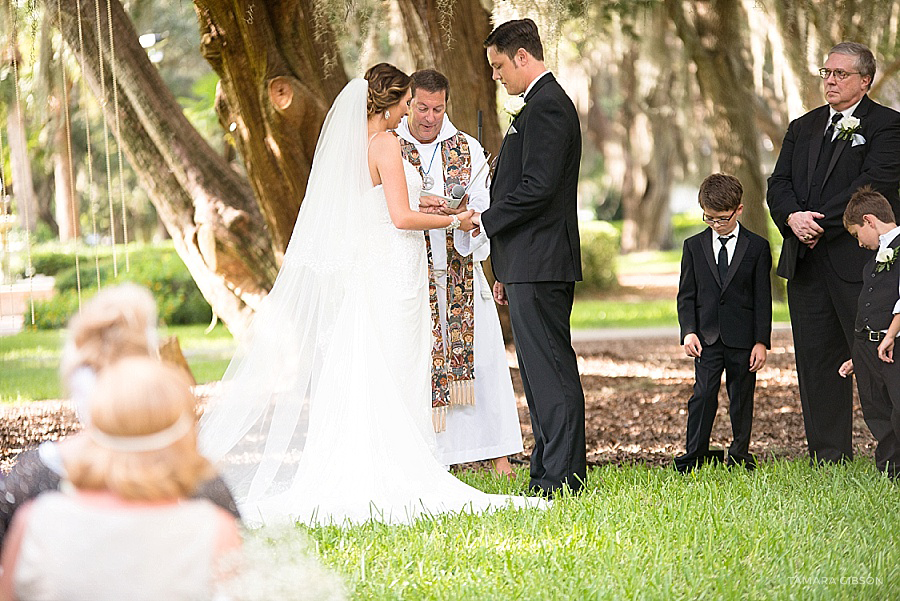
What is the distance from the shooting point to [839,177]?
524 cm

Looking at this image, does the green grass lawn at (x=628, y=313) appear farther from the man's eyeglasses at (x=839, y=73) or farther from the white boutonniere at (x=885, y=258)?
the white boutonniere at (x=885, y=258)

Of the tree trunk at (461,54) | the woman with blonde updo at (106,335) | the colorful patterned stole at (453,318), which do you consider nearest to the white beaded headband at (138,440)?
the woman with blonde updo at (106,335)

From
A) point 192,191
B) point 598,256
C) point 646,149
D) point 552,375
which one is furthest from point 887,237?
point 646,149

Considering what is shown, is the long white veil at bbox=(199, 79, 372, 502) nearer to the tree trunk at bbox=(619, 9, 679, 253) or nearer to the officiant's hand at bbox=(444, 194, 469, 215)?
the officiant's hand at bbox=(444, 194, 469, 215)

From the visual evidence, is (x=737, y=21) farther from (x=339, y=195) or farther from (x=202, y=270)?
(x=339, y=195)

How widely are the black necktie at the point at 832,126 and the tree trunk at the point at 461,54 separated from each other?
149 inches

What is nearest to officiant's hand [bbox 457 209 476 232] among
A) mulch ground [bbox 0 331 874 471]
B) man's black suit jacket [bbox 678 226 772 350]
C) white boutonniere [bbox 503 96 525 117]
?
white boutonniere [bbox 503 96 525 117]

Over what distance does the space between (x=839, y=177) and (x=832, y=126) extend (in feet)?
0.91

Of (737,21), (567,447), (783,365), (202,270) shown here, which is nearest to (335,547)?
(567,447)

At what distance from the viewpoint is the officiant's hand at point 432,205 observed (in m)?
5.38

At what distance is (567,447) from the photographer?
4.83 meters

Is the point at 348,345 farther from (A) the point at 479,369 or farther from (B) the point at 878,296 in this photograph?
(B) the point at 878,296

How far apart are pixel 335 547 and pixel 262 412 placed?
1.22 metres

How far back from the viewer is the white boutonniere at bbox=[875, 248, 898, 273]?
4617 mm
